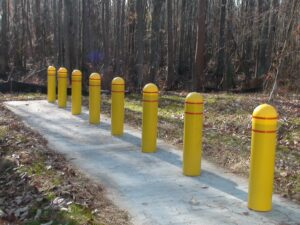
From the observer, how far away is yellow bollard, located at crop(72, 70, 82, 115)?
12312 mm

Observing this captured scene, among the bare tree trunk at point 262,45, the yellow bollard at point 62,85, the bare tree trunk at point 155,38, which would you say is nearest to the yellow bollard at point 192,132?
the yellow bollard at point 62,85

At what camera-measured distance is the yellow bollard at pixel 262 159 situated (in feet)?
17.7

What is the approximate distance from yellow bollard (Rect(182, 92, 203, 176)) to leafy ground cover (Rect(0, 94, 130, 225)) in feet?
4.55

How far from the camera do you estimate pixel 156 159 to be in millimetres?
7992

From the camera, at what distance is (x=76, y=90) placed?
40.8 feet

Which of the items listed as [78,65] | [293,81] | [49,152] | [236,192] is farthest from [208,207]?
[78,65]

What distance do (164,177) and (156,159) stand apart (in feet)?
3.69

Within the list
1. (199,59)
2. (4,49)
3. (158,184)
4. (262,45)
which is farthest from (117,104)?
(4,49)

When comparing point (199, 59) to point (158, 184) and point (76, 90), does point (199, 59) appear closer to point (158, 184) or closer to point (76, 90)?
point (76, 90)

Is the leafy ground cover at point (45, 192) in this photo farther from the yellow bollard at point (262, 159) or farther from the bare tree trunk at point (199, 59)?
the bare tree trunk at point (199, 59)

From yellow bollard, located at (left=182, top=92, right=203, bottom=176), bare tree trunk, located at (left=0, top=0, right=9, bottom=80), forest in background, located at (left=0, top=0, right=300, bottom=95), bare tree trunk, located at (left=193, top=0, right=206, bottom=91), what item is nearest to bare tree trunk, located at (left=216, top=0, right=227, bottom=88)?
forest in background, located at (left=0, top=0, right=300, bottom=95)

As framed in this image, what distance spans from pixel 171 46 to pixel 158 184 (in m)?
21.9

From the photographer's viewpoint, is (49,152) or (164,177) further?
(49,152)

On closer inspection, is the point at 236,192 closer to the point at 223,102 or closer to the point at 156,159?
the point at 156,159
